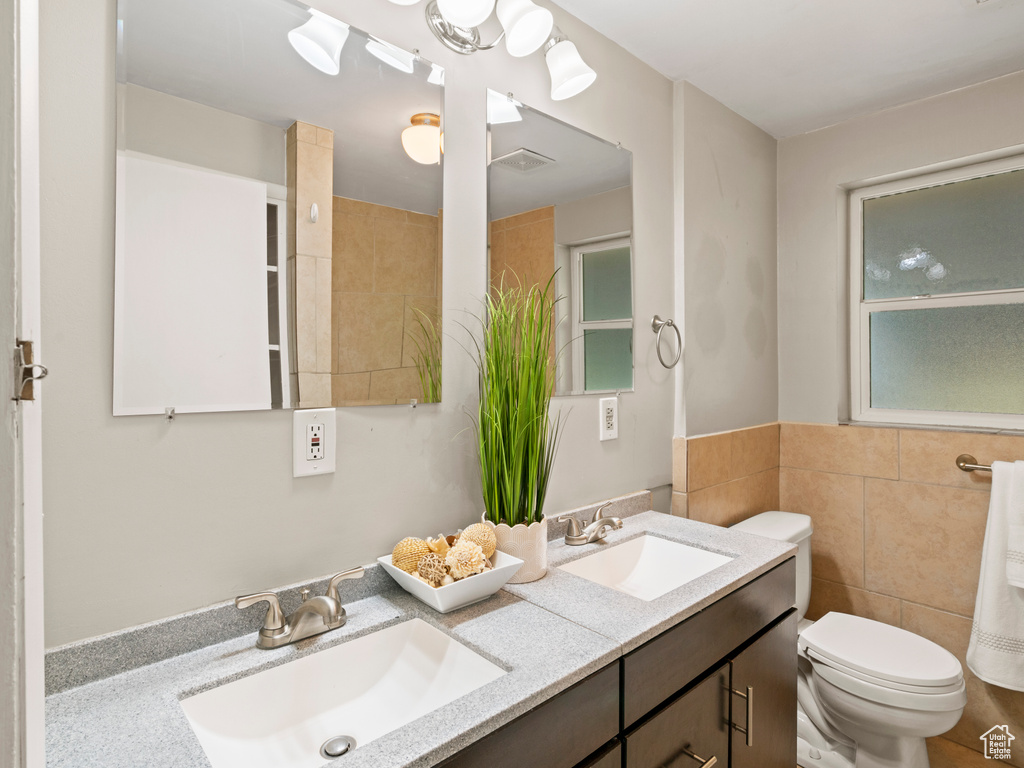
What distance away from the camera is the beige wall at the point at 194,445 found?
0.81 meters

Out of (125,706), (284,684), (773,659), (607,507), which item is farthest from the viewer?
(607,507)

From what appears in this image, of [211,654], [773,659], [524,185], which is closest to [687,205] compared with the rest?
[524,185]

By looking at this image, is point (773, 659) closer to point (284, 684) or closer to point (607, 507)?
point (607, 507)

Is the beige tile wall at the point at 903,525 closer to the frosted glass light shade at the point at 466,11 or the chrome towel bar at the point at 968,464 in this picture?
the chrome towel bar at the point at 968,464

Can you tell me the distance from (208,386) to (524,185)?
0.88 meters

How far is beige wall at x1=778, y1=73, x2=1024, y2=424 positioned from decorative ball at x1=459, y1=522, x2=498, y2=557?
5.74 feet

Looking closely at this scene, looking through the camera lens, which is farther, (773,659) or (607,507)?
(607,507)

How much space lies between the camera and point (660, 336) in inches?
72.3

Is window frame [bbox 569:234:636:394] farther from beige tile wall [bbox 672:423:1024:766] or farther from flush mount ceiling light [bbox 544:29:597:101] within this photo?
beige tile wall [bbox 672:423:1024:766]

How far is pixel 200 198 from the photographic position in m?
0.92

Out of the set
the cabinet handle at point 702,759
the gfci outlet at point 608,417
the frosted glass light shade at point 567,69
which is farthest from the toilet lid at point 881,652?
the frosted glass light shade at point 567,69

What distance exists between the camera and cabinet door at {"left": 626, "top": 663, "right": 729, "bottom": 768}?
38.5 inches

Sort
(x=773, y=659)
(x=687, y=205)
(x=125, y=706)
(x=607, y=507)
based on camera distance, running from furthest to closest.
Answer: (x=687, y=205) < (x=607, y=507) < (x=773, y=659) < (x=125, y=706)

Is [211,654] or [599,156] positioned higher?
[599,156]
